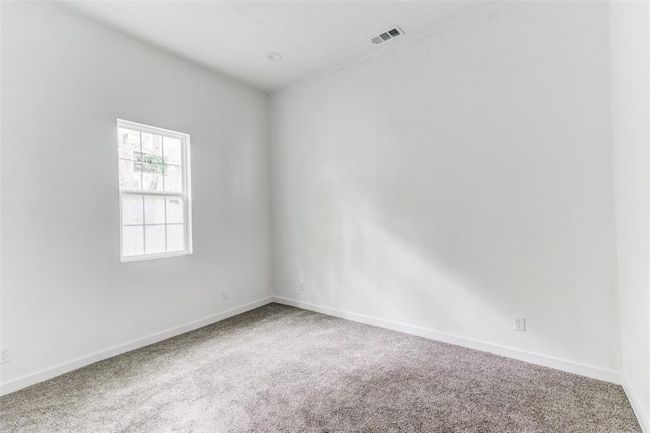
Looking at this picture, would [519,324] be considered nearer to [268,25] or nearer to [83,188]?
[268,25]

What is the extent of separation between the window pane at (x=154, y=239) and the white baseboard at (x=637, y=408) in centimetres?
394

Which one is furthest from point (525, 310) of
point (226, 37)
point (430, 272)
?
point (226, 37)

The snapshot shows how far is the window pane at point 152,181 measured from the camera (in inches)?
125

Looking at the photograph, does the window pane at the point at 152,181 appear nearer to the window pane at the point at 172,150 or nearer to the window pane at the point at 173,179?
the window pane at the point at 173,179

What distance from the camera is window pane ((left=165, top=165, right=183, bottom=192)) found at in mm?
3371

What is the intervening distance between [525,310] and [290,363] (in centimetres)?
203

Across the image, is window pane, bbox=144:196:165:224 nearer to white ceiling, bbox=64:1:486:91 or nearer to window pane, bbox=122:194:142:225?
window pane, bbox=122:194:142:225

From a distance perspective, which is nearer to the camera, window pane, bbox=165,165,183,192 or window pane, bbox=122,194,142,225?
window pane, bbox=122,194,142,225

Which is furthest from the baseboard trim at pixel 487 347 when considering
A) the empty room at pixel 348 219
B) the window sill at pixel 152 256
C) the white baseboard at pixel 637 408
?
the window sill at pixel 152 256

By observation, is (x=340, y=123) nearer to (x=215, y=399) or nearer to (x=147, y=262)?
(x=147, y=262)

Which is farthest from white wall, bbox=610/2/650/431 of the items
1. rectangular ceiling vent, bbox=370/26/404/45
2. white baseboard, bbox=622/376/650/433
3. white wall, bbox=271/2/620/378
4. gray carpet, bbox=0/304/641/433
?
rectangular ceiling vent, bbox=370/26/404/45

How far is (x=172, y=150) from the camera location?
11.2ft

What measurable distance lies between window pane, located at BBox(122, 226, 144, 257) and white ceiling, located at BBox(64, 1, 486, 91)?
6.23ft

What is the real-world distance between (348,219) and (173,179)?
6.74 ft
